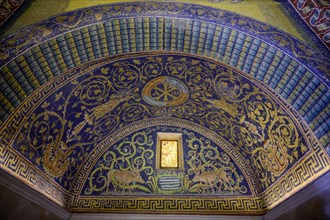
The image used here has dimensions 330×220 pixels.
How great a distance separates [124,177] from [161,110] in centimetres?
161

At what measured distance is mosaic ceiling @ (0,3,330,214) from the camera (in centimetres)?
409

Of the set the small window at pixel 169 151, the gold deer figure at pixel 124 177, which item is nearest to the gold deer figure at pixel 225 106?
the small window at pixel 169 151

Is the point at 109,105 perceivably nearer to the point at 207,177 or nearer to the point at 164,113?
the point at 164,113

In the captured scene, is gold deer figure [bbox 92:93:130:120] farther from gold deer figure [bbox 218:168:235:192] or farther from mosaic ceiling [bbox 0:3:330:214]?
gold deer figure [bbox 218:168:235:192]

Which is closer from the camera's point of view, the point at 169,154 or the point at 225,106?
the point at 225,106

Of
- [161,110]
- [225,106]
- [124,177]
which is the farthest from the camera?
[161,110]

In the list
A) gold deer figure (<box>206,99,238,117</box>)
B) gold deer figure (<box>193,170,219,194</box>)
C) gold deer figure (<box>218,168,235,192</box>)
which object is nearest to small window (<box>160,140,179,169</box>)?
gold deer figure (<box>193,170,219,194</box>)

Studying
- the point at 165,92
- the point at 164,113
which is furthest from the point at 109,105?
the point at 164,113

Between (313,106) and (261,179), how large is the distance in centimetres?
224

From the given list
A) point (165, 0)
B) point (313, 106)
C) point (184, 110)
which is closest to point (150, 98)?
point (184, 110)

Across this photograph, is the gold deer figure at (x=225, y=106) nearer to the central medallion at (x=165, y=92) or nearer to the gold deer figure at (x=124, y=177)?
the central medallion at (x=165, y=92)

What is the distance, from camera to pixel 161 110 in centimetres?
615

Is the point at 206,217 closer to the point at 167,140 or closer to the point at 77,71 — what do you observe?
the point at 167,140

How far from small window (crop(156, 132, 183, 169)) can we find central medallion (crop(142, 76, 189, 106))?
2.89ft
